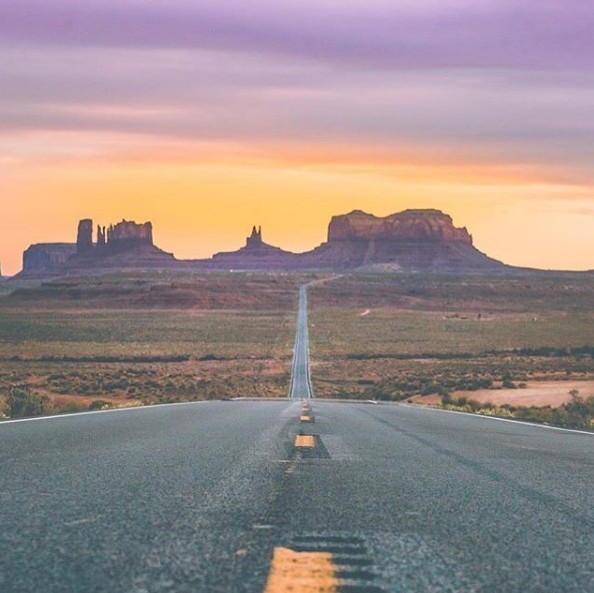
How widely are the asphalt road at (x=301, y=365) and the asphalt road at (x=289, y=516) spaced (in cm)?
3264

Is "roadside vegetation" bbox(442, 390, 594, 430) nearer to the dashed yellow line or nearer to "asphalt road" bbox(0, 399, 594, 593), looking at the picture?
"asphalt road" bbox(0, 399, 594, 593)

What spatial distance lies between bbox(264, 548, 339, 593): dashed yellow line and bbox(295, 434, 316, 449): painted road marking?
541 cm

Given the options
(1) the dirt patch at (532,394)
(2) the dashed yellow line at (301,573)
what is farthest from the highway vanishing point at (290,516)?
(1) the dirt patch at (532,394)

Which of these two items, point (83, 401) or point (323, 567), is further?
point (83, 401)

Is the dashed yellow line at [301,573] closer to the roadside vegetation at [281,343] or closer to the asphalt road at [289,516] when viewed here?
the asphalt road at [289,516]

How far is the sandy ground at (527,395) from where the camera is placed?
3503 centimetres

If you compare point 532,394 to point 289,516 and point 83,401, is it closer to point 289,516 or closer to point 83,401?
A: point 83,401

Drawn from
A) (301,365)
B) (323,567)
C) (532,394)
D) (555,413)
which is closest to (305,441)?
(323,567)

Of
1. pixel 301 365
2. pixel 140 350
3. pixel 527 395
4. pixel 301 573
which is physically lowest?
pixel 527 395

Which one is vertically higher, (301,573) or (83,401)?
(301,573)

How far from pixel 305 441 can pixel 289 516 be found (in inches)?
200

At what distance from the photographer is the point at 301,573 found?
4.15 metres

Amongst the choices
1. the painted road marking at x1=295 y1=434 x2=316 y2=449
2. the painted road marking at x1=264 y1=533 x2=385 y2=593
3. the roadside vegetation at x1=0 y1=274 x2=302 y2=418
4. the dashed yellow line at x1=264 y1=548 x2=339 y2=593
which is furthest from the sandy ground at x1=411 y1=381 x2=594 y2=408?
the dashed yellow line at x1=264 y1=548 x2=339 y2=593

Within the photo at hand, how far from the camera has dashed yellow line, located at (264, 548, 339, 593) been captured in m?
3.89
